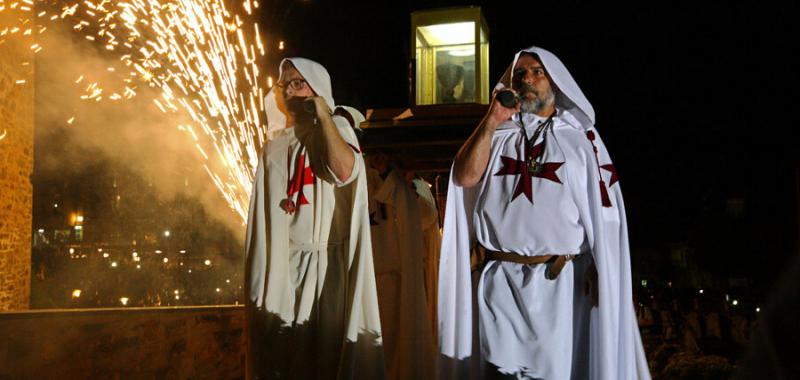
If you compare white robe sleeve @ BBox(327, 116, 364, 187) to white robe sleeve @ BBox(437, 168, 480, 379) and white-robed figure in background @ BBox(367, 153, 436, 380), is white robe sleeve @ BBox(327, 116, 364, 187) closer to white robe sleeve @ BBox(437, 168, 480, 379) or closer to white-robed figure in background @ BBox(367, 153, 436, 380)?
white robe sleeve @ BBox(437, 168, 480, 379)

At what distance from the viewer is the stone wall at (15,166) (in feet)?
49.1

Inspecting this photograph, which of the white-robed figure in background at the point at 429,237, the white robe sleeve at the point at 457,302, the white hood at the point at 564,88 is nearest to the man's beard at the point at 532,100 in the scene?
the white hood at the point at 564,88

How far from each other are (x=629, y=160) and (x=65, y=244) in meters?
23.4

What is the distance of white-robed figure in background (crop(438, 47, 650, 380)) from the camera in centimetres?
448

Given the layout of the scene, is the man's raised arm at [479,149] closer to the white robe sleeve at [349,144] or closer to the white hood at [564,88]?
the white hood at [564,88]

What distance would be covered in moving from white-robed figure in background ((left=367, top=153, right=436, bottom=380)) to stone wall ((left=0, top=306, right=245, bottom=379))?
156 cm

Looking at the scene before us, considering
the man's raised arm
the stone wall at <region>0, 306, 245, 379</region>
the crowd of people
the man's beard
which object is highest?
the man's beard

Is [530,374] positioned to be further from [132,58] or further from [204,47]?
[132,58]

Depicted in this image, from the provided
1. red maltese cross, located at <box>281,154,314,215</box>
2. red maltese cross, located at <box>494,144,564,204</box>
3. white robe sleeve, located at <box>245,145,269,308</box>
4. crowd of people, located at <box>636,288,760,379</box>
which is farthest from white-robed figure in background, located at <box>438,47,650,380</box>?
crowd of people, located at <box>636,288,760,379</box>

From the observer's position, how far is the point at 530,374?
444 cm

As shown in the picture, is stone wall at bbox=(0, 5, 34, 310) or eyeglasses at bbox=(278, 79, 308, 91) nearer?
eyeglasses at bbox=(278, 79, 308, 91)

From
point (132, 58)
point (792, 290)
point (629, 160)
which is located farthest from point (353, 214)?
point (629, 160)

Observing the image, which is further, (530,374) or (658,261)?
(658,261)

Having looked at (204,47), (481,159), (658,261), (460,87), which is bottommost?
(658,261)
